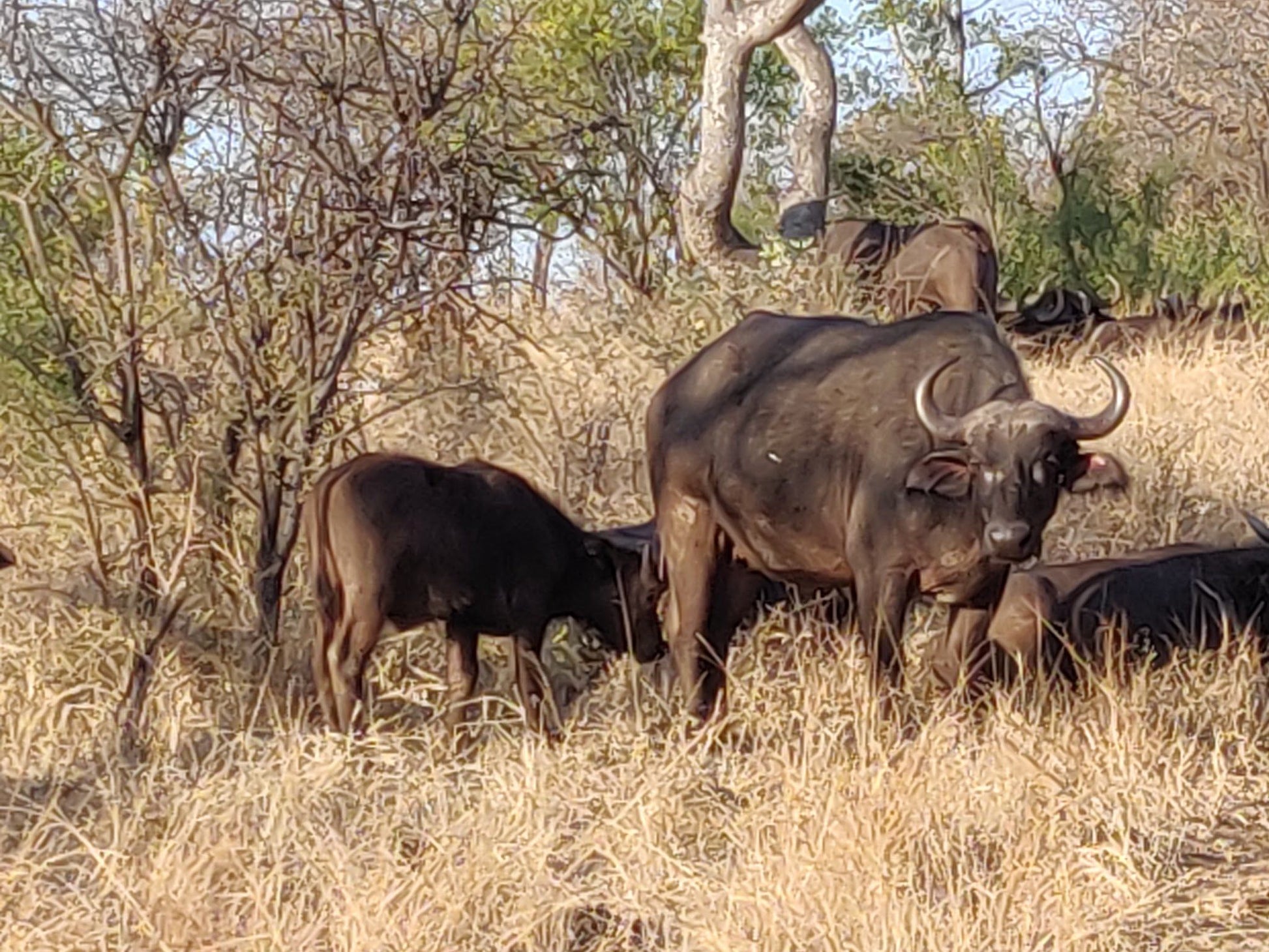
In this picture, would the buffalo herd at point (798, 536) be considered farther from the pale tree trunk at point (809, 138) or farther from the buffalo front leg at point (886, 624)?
the pale tree trunk at point (809, 138)

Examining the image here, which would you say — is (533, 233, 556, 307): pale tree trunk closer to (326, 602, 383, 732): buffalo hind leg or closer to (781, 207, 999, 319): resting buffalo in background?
(326, 602, 383, 732): buffalo hind leg

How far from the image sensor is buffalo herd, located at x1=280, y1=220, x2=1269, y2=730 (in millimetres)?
7262

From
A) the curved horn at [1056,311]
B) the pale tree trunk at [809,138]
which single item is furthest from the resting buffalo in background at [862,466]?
the curved horn at [1056,311]

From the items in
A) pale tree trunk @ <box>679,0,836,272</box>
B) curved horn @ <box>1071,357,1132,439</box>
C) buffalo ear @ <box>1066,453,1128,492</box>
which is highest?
pale tree trunk @ <box>679,0,836,272</box>

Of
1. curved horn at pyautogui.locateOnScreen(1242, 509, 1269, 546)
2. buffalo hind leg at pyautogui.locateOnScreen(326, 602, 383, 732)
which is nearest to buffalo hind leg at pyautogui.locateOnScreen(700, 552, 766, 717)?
buffalo hind leg at pyautogui.locateOnScreen(326, 602, 383, 732)

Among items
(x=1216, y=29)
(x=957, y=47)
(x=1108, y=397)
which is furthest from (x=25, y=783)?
(x=957, y=47)

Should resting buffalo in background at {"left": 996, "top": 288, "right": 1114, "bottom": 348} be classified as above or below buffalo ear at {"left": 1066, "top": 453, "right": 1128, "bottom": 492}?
below

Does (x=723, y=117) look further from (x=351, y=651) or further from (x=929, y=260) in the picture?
(x=351, y=651)

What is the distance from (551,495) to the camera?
981cm

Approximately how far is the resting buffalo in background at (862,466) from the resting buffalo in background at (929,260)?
6512 mm

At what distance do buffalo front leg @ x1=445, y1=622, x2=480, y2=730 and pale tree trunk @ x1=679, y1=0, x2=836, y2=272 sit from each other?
17.3ft

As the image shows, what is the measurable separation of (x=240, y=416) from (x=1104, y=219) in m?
12.4

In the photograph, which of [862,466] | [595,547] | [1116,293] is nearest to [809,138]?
[1116,293]

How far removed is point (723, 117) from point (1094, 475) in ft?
22.8
